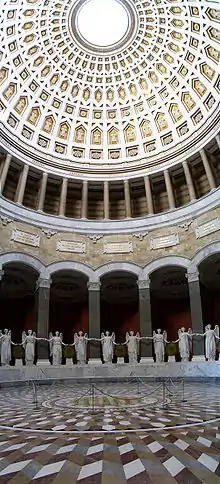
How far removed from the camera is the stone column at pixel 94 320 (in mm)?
16234

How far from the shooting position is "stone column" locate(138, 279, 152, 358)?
16219 mm

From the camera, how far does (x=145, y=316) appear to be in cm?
1681

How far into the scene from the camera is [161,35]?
1798cm

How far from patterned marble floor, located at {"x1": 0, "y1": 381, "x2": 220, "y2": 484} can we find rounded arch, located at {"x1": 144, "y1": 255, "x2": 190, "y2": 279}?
34.9 ft

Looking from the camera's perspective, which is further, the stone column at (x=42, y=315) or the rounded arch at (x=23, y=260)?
the rounded arch at (x=23, y=260)

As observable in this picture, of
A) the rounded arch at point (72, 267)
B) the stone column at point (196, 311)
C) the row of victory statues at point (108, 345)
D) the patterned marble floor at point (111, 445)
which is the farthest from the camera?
the rounded arch at point (72, 267)

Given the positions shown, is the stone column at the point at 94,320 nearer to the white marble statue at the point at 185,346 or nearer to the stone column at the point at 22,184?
the white marble statue at the point at 185,346

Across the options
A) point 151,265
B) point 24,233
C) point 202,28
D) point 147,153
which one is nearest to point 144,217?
point 151,265

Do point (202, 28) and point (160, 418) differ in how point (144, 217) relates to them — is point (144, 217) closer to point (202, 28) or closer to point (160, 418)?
point (202, 28)

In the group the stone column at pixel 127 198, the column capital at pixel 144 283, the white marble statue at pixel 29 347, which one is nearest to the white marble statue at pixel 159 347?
the column capital at pixel 144 283

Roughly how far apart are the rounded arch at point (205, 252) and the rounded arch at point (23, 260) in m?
7.44

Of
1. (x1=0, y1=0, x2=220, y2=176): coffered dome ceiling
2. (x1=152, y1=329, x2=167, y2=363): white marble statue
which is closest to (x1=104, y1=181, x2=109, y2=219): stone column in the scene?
(x1=0, y1=0, x2=220, y2=176): coffered dome ceiling

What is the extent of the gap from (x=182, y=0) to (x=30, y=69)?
326 inches

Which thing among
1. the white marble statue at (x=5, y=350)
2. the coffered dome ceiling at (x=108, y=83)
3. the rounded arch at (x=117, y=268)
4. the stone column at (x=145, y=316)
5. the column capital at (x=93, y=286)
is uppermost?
the coffered dome ceiling at (x=108, y=83)
